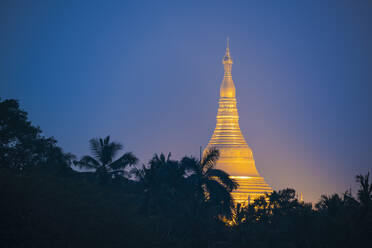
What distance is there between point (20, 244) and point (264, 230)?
1855 centimetres

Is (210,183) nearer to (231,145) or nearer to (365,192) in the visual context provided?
(365,192)

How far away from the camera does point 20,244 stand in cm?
3002

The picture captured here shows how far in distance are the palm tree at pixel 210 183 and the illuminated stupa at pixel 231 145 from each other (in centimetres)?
3816

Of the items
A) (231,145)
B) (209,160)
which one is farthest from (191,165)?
(231,145)

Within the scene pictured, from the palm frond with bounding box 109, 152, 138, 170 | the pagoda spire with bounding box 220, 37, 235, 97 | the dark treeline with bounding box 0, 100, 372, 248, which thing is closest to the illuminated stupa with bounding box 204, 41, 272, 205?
the pagoda spire with bounding box 220, 37, 235, 97

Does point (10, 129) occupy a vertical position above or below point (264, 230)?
above

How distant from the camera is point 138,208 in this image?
151 ft

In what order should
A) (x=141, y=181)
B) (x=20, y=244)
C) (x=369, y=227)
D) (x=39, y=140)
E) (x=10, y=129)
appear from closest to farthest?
(x=20, y=244)
(x=369, y=227)
(x=141, y=181)
(x=10, y=129)
(x=39, y=140)

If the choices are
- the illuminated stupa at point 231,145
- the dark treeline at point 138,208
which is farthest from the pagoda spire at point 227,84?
the dark treeline at point 138,208

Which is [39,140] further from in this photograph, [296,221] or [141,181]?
[296,221]

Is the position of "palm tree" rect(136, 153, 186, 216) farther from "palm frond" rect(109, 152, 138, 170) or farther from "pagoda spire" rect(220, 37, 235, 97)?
"pagoda spire" rect(220, 37, 235, 97)

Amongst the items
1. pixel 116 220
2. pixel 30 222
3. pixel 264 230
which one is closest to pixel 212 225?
pixel 264 230

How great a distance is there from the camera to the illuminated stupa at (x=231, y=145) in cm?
8612

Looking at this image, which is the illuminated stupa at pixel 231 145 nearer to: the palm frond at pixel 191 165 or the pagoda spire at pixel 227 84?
the pagoda spire at pixel 227 84
